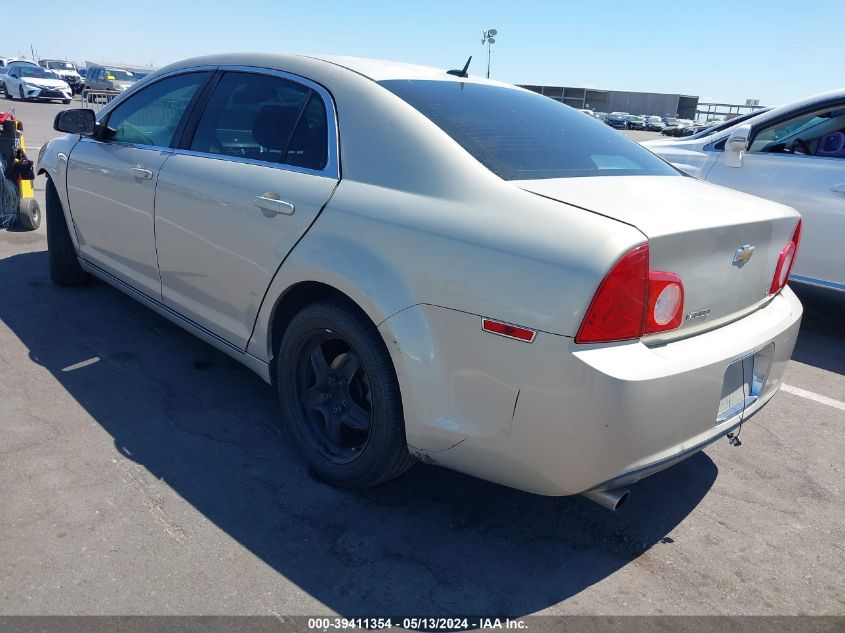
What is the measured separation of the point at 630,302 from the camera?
2.09 meters

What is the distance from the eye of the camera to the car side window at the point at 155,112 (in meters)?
3.73

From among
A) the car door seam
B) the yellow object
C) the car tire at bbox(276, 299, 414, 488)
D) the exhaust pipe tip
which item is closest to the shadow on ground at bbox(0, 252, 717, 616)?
the car tire at bbox(276, 299, 414, 488)

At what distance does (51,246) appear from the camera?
16.4ft

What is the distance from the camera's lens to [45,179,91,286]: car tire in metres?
4.86

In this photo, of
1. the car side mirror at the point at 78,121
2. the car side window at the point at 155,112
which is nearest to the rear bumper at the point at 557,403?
the car side window at the point at 155,112

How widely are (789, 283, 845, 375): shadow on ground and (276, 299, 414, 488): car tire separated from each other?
11.2 feet

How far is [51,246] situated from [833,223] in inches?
221

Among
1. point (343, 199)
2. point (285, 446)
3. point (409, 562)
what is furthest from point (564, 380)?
point (285, 446)

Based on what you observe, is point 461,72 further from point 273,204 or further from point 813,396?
point 813,396

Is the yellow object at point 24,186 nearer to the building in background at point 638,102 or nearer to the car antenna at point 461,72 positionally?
the car antenna at point 461,72

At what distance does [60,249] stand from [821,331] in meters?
5.75

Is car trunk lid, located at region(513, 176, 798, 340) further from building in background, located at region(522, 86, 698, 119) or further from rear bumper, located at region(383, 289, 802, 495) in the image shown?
building in background, located at region(522, 86, 698, 119)

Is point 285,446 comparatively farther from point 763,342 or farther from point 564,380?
point 763,342

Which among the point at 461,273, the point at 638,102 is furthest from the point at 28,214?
the point at 638,102
